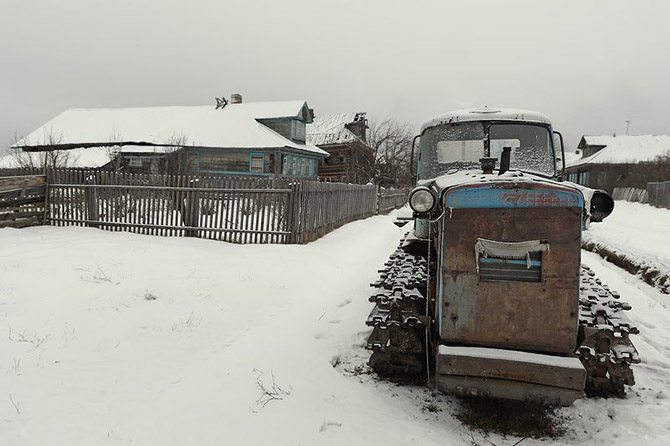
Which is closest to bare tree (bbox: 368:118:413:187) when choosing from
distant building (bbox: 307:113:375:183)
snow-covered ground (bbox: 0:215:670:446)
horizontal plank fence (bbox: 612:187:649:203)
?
distant building (bbox: 307:113:375:183)

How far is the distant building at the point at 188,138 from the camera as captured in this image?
2911 cm

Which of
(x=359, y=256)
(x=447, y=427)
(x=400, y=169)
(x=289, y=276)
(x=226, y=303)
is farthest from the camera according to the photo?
(x=400, y=169)

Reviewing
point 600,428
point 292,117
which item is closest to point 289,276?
point 600,428

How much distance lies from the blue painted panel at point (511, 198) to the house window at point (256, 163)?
28216mm

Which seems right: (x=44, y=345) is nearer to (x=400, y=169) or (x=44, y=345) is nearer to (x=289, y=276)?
(x=289, y=276)

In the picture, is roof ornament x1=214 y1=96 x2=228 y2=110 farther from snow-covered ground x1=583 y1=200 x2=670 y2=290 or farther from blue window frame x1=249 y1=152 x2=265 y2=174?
snow-covered ground x1=583 y1=200 x2=670 y2=290

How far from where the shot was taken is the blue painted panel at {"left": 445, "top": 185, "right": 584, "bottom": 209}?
303cm

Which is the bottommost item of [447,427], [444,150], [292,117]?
[447,427]

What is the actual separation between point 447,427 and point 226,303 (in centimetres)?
345

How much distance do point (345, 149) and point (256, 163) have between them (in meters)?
14.6

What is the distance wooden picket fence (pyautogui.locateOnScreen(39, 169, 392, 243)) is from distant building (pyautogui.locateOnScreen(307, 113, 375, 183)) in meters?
29.9

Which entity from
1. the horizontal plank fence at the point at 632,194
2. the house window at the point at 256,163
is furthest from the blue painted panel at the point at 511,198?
the horizontal plank fence at the point at 632,194

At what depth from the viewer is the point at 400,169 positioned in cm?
4694

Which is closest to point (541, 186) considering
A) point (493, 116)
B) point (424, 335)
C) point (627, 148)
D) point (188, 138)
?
point (424, 335)
